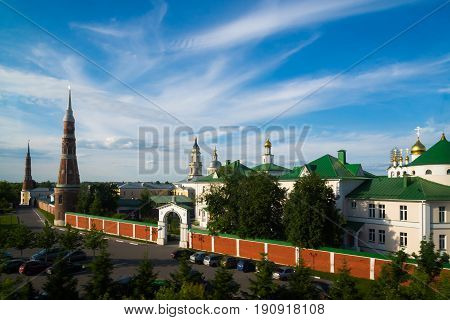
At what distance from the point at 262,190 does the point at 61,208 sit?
29.9m

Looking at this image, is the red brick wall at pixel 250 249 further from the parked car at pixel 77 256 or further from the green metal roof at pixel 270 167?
the green metal roof at pixel 270 167

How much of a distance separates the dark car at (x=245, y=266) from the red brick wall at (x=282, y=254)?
2.71 meters

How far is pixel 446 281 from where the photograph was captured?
38.6 feet

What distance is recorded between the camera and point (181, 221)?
29594mm

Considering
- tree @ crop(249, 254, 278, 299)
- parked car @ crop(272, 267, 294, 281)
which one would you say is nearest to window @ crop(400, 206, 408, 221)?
parked car @ crop(272, 267, 294, 281)

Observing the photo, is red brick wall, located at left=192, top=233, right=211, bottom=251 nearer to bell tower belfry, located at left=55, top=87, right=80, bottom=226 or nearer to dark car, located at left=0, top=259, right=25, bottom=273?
dark car, located at left=0, top=259, right=25, bottom=273

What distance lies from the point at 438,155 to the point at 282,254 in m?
14.9

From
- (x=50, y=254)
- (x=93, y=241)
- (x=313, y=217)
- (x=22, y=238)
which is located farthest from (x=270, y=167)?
(x=22, y=238)

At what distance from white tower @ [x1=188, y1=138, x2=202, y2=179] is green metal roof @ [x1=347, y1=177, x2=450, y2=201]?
118ft

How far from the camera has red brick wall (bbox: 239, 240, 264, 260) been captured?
79.2 feet

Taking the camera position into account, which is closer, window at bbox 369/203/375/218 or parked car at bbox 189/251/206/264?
parked car at bbox 189/251/206/264

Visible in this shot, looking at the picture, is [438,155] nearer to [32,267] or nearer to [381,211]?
[381,211]

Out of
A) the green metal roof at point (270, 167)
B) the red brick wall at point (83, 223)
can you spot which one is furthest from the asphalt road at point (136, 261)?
the green metal roof at point (270, 167)
